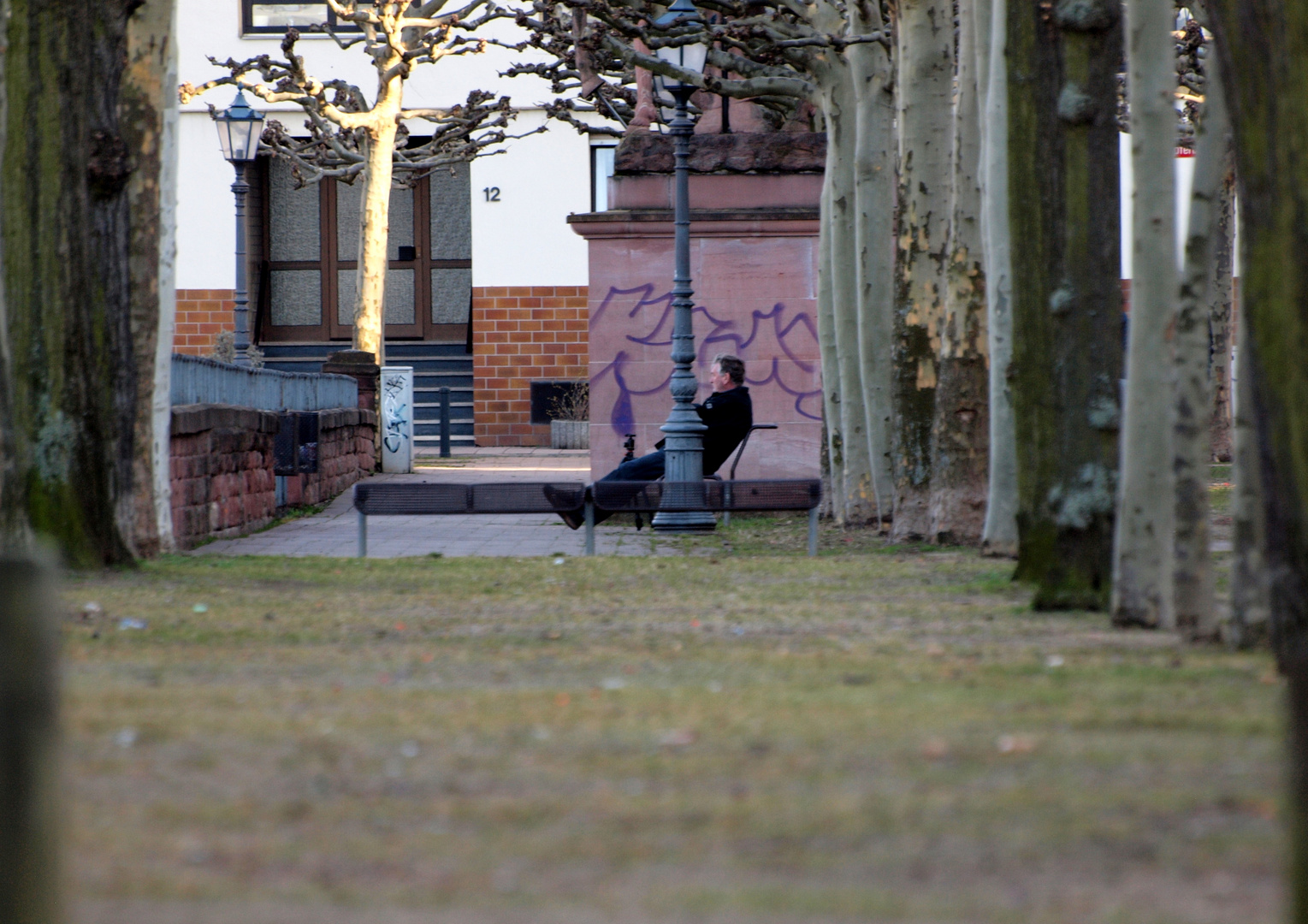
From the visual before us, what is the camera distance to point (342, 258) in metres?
36.8

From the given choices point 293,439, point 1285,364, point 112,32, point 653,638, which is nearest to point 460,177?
point 293,439

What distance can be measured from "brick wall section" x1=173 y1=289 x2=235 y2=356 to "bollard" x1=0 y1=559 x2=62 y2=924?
112 ft

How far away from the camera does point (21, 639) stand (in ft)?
7.11

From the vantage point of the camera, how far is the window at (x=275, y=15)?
34.2 m

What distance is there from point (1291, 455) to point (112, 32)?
6.32 m

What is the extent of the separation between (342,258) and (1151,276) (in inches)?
1237

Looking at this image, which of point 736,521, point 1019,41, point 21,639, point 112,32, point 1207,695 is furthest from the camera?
point 736,521

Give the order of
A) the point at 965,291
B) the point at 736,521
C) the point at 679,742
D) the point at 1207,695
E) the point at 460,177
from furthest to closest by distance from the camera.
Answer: the point at 460,177, the point at 736,521, the point at 965,291, the point at 1207,695, the point at 679,742

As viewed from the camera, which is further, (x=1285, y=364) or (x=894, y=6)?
(x=894, y=6)

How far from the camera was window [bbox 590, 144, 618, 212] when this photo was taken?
3388 cm

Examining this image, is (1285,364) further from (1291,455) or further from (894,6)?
(894,6)

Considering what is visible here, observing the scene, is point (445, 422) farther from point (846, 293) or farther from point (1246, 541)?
point (1246, 541)

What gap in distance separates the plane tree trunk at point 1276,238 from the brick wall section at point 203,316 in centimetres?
3199

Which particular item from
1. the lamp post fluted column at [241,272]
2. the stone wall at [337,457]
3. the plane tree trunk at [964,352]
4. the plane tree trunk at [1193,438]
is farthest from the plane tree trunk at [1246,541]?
the lamp post fluted column at [241,272]
